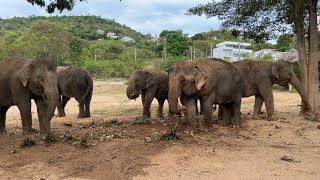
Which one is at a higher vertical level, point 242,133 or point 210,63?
point 210,63

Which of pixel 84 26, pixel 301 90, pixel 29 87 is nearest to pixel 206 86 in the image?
pixel 29 87

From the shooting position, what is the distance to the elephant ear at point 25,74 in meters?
9.28

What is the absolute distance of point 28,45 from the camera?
160 feet

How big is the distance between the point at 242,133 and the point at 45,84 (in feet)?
16.5

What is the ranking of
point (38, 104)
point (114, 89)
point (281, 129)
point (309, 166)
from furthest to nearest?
1. point (114, 89)
2. point (281, 129)
3. point (38, 104)
4. point (309, 166)

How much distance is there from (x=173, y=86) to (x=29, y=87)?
331 centimetres

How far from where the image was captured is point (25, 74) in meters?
9.31

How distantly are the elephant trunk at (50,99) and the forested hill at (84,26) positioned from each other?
8610cm

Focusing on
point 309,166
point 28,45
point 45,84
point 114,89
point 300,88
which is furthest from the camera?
point 28,45

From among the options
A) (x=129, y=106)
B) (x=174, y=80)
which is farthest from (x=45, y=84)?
(x=129, y=106)

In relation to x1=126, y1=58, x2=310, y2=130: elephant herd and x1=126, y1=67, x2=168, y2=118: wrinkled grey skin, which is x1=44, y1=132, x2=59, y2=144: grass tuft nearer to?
x1=126, y1=58, x2=310, y2=130: elephant herd

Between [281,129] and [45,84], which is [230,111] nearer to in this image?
[281,129]

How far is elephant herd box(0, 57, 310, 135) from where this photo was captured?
368 inches

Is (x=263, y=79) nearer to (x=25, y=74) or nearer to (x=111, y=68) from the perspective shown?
(x=25, y=74)
